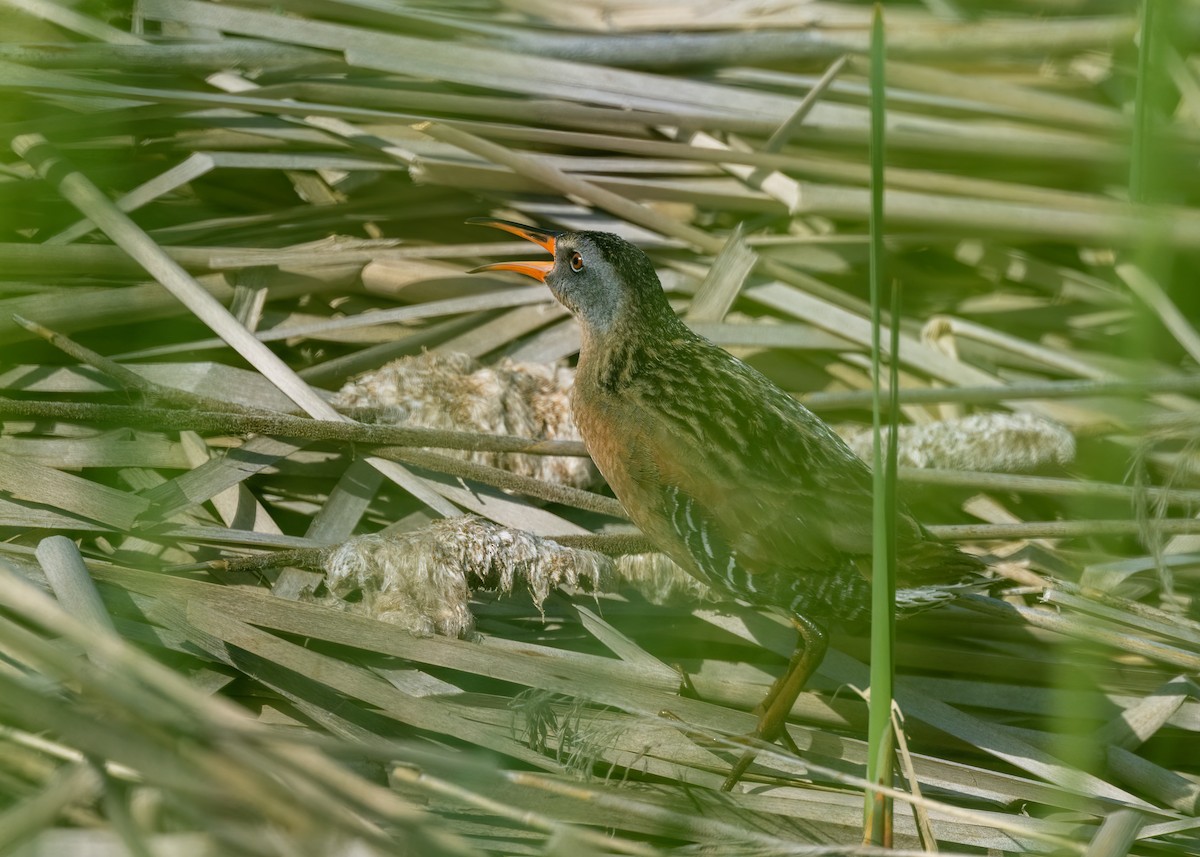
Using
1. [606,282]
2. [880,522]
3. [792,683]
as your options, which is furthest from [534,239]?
[880,522]

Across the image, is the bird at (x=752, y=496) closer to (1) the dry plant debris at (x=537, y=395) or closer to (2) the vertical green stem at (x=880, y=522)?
(1) the dry plant debris at (x=537, y=395)

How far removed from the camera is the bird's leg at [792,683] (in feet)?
9.74

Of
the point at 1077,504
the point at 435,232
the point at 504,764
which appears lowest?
the point at 504,764

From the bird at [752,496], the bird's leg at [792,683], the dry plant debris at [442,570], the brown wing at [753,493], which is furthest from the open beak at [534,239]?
the bird's leg at [792,683]

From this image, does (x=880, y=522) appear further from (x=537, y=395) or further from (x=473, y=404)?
(x=537, y=395)

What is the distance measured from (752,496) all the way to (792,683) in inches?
20.4

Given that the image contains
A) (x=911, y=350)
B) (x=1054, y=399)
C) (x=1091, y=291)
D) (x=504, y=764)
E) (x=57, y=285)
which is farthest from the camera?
(x=1091, y=291)

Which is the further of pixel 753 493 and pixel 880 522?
pixel 753 493

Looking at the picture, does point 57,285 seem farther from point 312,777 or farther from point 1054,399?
point 1054,399

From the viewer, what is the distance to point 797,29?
178 inches

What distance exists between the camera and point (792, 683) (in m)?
3.01

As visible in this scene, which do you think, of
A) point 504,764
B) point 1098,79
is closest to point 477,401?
point 504,764

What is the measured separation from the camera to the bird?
299cm

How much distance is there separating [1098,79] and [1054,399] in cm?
165
